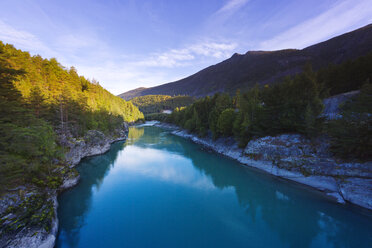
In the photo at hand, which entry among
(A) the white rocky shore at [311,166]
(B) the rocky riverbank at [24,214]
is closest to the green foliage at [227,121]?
(A) the white rocky shore at [311,166]

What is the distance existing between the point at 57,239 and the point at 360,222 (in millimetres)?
25148

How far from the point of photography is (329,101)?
24.7 meters

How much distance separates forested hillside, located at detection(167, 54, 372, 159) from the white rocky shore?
1507 mm

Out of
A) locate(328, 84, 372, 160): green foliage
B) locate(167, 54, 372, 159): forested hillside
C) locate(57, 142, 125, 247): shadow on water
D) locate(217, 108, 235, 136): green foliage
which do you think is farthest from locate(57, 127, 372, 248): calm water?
locate(217, 108, 235, 136): green foliage

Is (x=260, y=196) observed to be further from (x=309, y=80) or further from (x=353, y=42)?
(x=353, y=42)

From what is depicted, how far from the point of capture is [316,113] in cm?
2169

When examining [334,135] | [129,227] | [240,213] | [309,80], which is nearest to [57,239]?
[129,227]

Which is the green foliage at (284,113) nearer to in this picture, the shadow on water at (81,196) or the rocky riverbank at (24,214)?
the shadow on water at (81,196)

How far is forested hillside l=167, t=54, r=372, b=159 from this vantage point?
15555 mm

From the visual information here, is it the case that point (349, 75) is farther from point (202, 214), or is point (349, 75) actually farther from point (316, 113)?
point (202, 214)

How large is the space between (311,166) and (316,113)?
8525 mm

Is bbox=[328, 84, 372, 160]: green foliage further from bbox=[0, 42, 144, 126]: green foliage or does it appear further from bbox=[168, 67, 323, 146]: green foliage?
bbox=[0, 42, 144, 126]: green foliage

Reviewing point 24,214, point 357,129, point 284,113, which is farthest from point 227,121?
point 24,214

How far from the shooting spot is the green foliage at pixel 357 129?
15.0 metres
